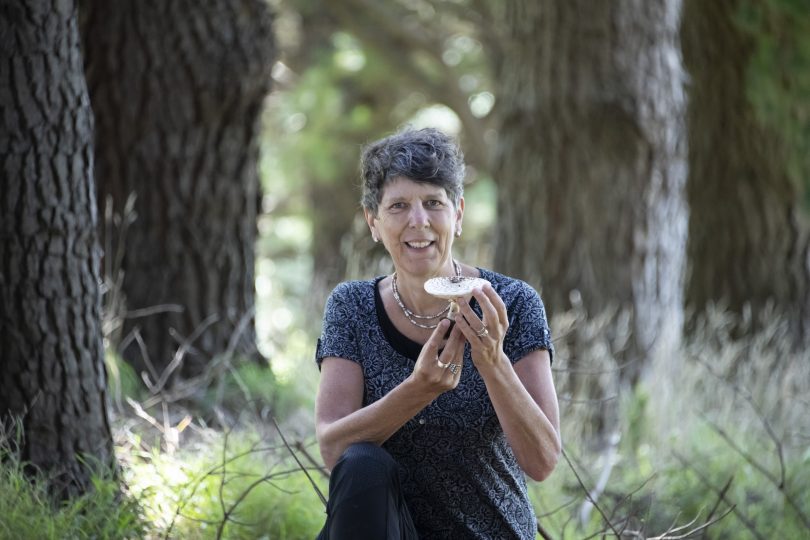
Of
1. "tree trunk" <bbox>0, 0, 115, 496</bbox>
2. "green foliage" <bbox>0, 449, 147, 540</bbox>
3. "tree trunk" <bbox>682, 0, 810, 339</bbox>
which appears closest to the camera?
"green foliage" <bbox>0, 449, 147, 540</bbox>

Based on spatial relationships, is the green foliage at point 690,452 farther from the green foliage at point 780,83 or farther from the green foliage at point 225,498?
the green foliage at point 780,83

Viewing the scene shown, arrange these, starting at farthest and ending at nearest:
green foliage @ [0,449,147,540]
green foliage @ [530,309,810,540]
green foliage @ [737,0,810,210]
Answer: green foliage @ [737,0,810,210]
green foliage @ [530,309,810,540]
green foliage @ [0,449,147,540]

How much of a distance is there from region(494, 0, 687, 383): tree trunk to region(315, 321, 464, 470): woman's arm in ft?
10.2

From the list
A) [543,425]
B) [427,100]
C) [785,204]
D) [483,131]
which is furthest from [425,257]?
[427,100]

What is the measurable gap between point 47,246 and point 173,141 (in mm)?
1870

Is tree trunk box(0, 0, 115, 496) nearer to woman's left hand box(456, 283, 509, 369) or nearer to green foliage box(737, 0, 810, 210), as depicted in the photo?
woman's left hand box(456, 283, 509, 369)

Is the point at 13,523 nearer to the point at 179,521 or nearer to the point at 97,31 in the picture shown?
the point at 179,521

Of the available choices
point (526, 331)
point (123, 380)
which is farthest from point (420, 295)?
point (123, 380)

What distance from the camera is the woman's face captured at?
2764mm

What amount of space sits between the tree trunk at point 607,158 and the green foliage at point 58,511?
309cm

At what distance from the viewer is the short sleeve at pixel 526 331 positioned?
8.90ft

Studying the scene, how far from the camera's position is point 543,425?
100 inches

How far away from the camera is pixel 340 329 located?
2.83 metres

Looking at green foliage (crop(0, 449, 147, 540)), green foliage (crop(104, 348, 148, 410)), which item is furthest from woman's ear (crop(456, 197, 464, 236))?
green foliage (crop(104, 348, 148, 410))
